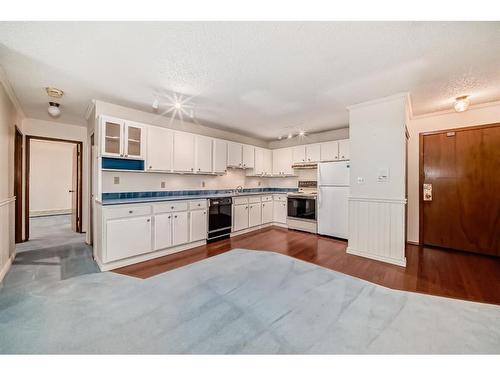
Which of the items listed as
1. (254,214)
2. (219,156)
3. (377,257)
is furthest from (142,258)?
(377,257)

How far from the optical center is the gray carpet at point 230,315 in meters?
1.46

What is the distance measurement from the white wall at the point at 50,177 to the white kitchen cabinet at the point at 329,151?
7.48 m

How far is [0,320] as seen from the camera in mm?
1733

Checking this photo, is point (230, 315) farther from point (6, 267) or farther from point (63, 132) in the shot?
point (63, 132)

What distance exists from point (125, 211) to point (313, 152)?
4.07 meters

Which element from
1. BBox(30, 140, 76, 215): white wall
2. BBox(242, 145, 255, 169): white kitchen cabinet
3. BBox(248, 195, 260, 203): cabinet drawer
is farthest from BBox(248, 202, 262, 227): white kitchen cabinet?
BBox(30, 140, 76, 215): white wall

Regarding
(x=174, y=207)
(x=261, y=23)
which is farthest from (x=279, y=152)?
(x=261, y=23)

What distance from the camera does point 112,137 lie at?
3.11 metres

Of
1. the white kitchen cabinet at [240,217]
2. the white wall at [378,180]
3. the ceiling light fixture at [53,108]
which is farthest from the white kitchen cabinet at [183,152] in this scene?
the white wall at [378,180]

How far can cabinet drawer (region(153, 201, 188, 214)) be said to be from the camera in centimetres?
327

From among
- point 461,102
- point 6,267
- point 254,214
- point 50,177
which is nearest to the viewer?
point 6,267

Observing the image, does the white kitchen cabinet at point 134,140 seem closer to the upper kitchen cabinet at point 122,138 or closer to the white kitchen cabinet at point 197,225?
the upper kitchen cabinet at point 122,138

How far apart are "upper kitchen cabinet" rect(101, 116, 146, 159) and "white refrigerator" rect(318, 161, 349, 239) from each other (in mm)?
3550
